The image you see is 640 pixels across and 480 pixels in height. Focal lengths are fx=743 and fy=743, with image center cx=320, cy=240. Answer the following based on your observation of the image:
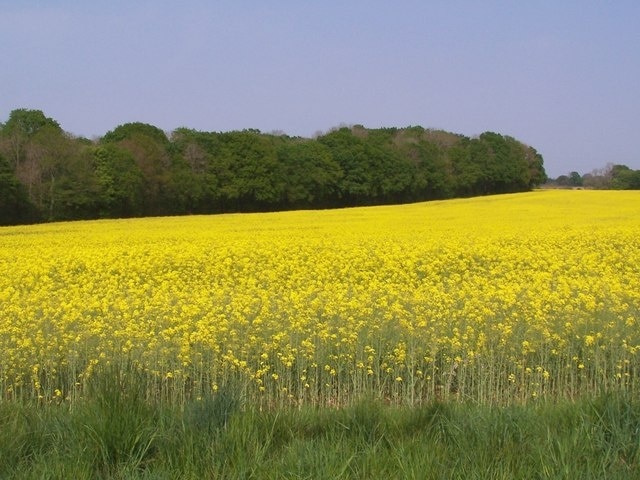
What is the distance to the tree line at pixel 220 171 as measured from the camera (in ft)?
153

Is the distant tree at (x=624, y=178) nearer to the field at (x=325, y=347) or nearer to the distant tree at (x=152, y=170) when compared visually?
the distant tree at (x=152, y=170)

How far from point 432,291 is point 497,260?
19.7 ft

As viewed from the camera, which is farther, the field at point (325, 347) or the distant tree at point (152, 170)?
the distant tree at point (152, 170)

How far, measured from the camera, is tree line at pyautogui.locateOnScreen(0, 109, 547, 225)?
46719 millimetres

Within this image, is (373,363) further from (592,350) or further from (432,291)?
(432,291)

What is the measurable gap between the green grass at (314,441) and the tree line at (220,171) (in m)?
40.6

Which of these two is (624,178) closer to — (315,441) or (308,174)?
(308,174)

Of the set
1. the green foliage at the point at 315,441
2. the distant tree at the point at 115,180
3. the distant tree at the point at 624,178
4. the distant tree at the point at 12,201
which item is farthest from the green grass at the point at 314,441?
the distant tree at the point at 624,178

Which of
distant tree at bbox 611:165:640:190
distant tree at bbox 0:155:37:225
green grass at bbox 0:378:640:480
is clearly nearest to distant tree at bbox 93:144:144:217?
distant tree at bbox 0:155:37:225

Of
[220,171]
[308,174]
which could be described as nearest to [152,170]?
[220,171]

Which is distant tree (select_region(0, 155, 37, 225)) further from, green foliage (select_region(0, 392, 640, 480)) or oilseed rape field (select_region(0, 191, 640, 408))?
green foliage (select_region(0, 392, 640, 480))

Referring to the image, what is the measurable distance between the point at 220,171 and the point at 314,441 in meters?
57.0

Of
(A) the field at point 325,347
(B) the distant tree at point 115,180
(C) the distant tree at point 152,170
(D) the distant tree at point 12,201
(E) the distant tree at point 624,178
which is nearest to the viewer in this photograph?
(A) the field at point 325,347

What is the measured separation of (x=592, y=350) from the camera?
778 centimetres
